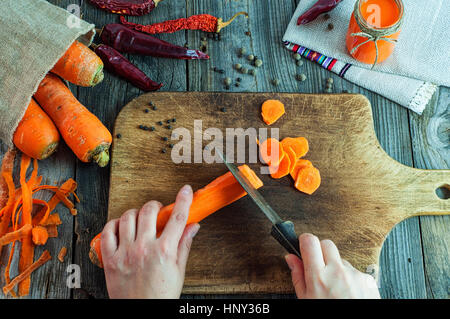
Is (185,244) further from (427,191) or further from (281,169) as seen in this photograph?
(427,191)

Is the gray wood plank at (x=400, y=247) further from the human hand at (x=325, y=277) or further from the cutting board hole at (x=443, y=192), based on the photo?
the human hand at (x=325, y=277)

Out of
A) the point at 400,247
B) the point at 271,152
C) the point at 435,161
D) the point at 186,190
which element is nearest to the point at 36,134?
the point at 186,190

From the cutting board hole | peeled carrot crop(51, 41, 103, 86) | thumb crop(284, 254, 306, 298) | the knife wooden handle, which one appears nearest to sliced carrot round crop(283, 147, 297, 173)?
the knife wooden handle

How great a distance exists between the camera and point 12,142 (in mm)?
2029

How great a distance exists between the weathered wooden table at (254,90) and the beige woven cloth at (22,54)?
32 cm

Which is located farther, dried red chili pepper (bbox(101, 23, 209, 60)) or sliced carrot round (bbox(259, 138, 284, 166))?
dried red chili pepper (bbox(101, 23, 209, 60))

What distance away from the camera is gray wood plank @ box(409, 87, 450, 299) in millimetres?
2061

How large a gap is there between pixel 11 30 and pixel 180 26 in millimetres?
885

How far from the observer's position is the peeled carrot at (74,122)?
1980 mm

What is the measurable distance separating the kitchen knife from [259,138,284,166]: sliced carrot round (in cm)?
18

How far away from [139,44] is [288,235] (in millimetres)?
1337

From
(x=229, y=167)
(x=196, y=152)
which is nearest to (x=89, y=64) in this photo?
(x=196, y=152)

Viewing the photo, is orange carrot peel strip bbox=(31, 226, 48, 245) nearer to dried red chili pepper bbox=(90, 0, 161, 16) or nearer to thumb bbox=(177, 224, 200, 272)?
thumb bbox=(177, 224, 200, 272)
